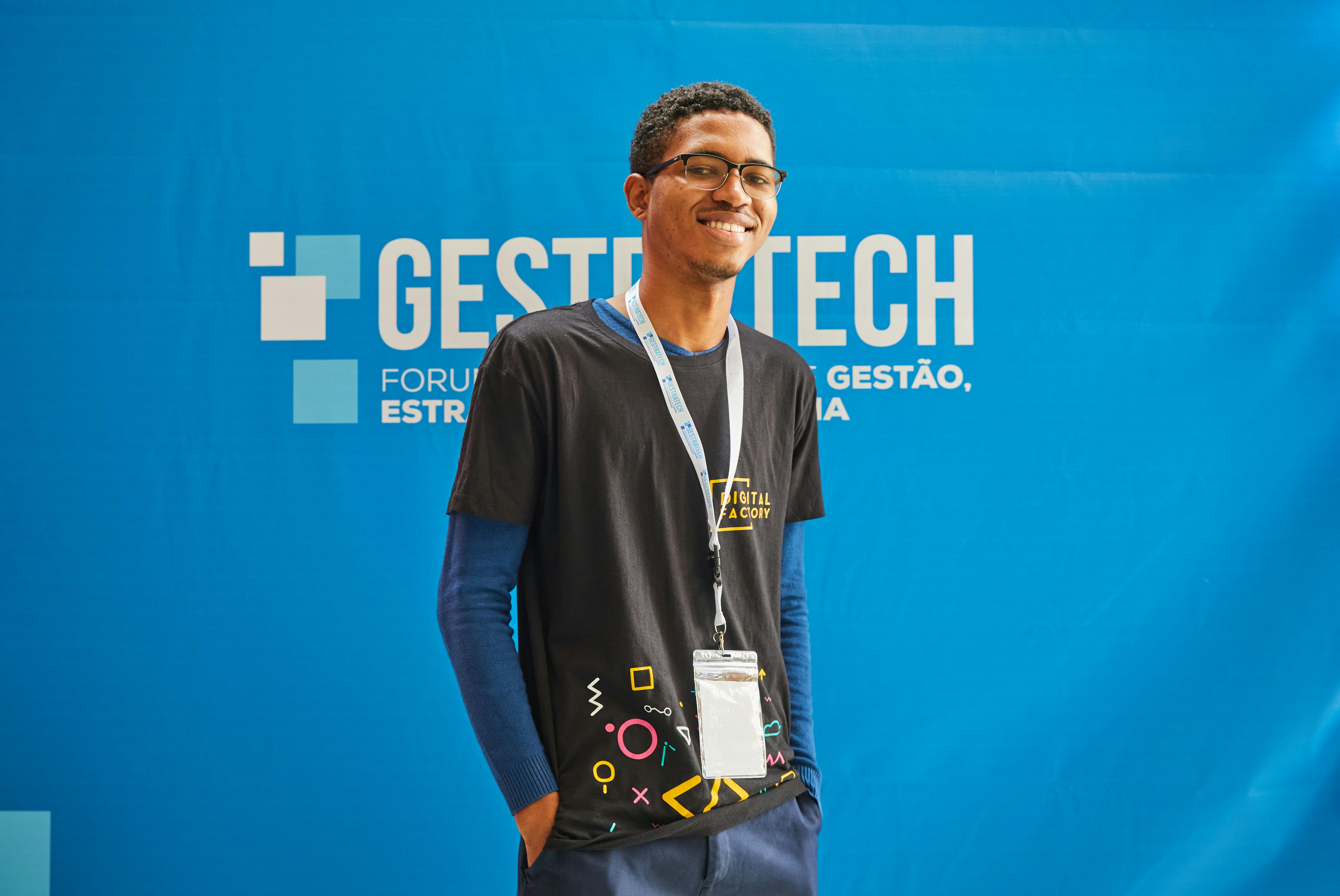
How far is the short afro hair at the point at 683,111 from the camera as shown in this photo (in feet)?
3.71

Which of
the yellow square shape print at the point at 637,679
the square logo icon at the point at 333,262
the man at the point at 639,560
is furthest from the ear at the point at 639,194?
the square logo icon at the point at 333,262

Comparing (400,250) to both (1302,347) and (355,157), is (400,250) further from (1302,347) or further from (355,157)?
(1302,347)

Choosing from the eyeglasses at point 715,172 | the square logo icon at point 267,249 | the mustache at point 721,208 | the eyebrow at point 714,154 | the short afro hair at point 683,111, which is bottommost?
the mustache at point 721,208

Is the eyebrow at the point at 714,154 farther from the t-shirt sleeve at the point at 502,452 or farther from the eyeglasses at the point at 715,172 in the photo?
the t-shirt sleeve at the point at 502,452

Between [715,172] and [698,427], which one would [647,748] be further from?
[715,172]

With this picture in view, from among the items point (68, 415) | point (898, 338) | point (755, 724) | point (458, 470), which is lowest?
point (755, 724)

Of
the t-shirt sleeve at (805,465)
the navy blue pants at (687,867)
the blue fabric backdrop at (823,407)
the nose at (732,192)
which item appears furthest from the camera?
the blue fabric backdrop at (823,407)

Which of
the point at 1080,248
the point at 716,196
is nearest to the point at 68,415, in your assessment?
the point at 716,196

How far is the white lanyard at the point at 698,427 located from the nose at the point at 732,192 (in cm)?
15

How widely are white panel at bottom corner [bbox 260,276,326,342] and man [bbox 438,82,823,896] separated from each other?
984 millimetres

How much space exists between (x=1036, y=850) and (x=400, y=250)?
5.92 ft

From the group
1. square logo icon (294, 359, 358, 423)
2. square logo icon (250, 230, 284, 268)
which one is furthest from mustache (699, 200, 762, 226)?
square logo icon (250, 230, 284, 268)

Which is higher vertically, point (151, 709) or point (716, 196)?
point (716, 196)

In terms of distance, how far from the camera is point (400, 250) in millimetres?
1917
